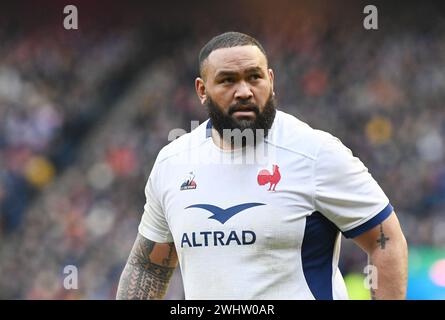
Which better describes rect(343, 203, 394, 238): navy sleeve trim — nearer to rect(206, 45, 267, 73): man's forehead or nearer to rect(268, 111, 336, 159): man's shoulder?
rect(268, 111, 336, 159): man's shoulder

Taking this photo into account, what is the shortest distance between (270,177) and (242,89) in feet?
1.32

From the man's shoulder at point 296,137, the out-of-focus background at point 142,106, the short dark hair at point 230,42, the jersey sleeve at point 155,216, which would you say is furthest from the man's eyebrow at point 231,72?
the out-of-focus background at point 142,106

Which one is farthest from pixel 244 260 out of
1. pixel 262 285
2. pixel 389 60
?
pixel 389 60

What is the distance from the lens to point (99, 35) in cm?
1591

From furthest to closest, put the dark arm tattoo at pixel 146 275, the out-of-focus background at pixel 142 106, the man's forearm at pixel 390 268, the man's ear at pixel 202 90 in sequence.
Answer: the out-of-focus background at pixel 142 106, the dark arm tattoo at pixel 146 275, the man's ear at pixel 202 90, the man's forearm at pixel 390 268

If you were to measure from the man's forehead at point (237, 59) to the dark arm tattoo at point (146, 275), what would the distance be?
943mm

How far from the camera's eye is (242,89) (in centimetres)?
369

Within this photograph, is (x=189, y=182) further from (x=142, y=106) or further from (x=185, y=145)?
(x=142, y=106)

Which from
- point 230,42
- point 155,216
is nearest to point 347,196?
point 230,42

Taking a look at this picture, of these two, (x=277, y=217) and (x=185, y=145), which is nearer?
(x=277, y=217)

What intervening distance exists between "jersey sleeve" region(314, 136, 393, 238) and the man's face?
36cm

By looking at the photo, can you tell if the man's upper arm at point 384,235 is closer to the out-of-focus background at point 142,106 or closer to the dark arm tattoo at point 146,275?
the dark arm tattoo at point 146,275

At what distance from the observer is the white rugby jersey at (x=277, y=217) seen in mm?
3531

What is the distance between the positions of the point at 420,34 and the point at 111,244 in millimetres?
6630
